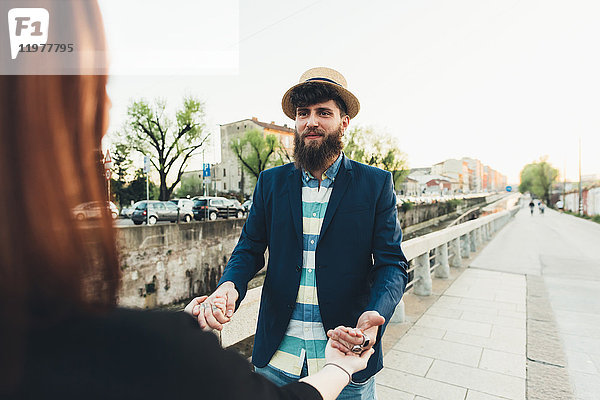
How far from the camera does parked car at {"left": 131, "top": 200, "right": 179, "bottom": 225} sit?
70.2ft

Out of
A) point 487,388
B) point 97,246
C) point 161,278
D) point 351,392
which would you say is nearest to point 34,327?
point 97,246

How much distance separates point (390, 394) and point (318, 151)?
2.41 m

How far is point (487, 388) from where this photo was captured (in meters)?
3.15

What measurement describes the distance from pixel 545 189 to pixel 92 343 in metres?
86.4

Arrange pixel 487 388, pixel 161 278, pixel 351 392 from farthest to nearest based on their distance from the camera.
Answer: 1. pixel 161 278
2. pixel 487 388
3. pixel 351 392

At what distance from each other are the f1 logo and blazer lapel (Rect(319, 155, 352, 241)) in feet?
4.28

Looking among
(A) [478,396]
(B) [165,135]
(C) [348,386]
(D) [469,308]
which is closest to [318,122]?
(C) [348,386]

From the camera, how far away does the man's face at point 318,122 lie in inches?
76.0

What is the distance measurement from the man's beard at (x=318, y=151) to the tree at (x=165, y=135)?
33.4 metres

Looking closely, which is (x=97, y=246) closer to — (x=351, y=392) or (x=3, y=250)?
(x=3, y=250)

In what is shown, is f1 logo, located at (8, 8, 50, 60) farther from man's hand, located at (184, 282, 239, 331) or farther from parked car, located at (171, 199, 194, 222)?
parked car, located at (171, 199, 194, 222)

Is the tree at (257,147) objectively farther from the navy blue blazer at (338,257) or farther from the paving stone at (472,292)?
the navy blue blazer at (338,257)

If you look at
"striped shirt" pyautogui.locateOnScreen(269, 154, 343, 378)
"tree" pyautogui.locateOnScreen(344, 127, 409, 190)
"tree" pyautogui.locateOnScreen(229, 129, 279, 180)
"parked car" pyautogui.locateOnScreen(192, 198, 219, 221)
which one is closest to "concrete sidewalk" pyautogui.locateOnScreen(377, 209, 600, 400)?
"striped shirt" pyautogui.locateOnScreen(269, 154, 343, 378)

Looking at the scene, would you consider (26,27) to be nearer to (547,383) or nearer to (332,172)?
(332,172)
